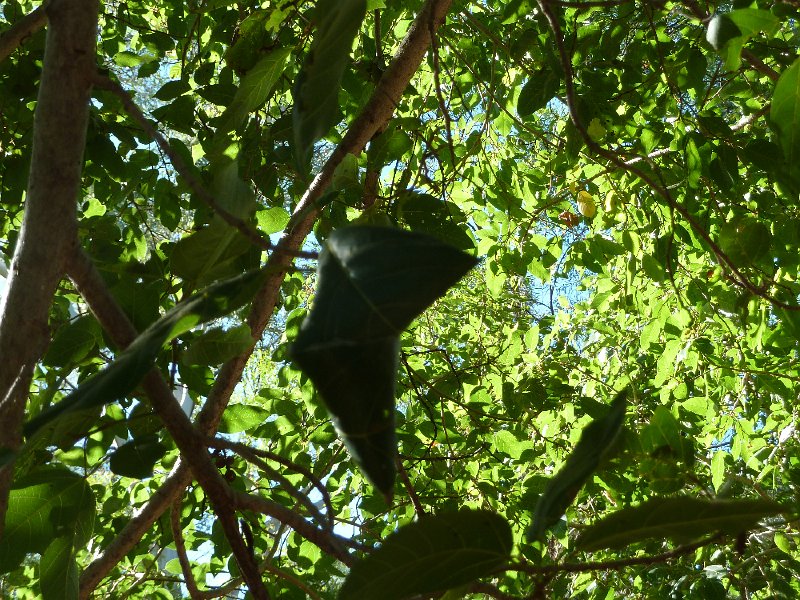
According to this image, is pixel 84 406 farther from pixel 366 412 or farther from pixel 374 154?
pixel 374 154

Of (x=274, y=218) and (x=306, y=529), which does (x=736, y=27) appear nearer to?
(x=306, y=529)

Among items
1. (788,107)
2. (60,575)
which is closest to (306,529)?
(60,575)

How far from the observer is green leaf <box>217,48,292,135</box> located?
28.4 inches

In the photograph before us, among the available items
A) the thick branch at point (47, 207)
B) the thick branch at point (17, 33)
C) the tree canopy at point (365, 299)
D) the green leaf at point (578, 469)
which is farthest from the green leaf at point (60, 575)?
the thick branch at point (17, 33)

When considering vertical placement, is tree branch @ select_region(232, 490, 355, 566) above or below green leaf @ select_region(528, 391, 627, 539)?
above

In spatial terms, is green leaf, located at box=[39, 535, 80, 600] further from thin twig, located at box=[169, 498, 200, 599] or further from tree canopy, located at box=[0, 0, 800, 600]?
thin twig, located at box=[169, 498, 200, 599]

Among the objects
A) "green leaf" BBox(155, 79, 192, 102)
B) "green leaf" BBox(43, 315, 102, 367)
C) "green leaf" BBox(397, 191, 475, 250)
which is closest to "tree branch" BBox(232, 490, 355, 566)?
"green leaf" BBox(43, 315, 102, 367)

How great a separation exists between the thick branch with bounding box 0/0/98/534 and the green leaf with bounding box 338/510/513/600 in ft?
0.88

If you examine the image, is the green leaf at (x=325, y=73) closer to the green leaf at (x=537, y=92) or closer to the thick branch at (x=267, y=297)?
the thick branch at (x=267, y=297)

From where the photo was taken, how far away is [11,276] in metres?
0.52

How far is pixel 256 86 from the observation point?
29.5 inches

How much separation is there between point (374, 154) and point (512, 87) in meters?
1.10

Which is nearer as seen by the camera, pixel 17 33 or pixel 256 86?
pixel 256 86

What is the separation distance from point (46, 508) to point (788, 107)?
0.68 meters
